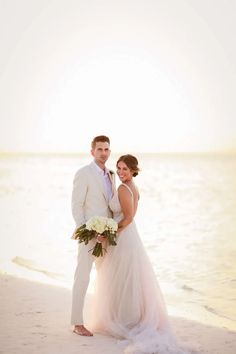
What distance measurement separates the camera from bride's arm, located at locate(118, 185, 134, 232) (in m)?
5.64

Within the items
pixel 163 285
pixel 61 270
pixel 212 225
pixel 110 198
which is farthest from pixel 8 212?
pixel 110 198

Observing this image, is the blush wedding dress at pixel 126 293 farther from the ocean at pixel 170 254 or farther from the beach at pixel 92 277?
the ocean at pixel 170 254

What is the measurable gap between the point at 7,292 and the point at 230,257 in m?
6.88

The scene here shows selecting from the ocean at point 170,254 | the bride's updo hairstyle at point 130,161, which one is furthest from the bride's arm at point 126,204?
the ocean at point 170,254

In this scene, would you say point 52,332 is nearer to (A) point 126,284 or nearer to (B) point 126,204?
(A) point 126,284

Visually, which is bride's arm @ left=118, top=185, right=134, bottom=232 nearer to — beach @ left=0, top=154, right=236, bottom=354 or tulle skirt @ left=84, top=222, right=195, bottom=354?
tulle skirt @ left=84, top=222, right=195, bottom=354

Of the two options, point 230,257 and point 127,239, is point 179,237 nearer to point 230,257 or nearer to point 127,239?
point 230,257

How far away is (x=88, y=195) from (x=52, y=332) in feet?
4.43

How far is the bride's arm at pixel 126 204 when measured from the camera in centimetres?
564

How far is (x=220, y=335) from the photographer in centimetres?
606

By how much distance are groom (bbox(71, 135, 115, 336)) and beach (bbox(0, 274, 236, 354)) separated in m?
0.30

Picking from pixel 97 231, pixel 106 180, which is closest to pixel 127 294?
pixel 97 231

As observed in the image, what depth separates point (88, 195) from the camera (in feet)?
19.0

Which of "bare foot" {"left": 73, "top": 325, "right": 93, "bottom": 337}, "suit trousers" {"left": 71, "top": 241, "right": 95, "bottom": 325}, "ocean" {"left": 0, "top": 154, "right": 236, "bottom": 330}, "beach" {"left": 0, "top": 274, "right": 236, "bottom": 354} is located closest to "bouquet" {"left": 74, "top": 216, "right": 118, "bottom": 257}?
"suit trousers" {"left": 71, "top": 241, "right": 95, "bottom": 325}
